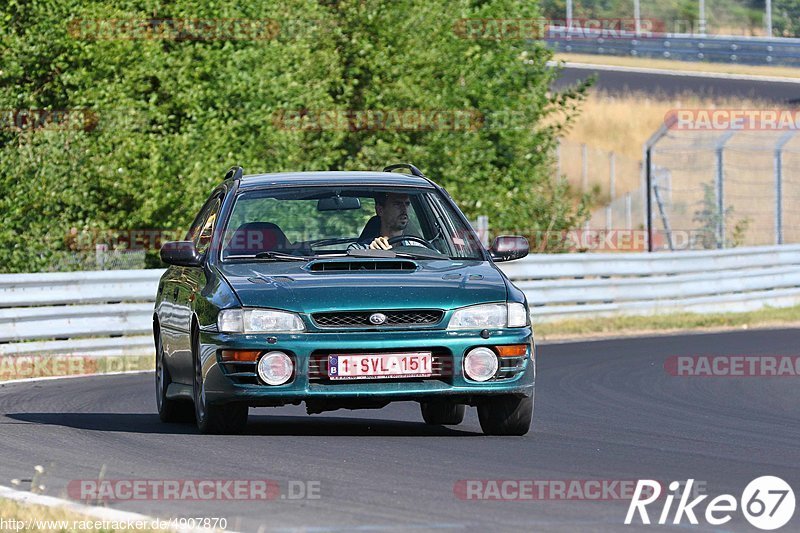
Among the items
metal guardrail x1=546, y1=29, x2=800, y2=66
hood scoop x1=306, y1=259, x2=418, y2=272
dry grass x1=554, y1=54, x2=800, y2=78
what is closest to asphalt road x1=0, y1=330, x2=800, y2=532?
hood scoop x1=306, y1=259, x2=418, y2=272

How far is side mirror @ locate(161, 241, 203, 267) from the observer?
9867 mm

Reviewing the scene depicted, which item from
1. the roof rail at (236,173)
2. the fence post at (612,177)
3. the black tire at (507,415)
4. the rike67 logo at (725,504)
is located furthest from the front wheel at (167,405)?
the fence post at (612,177)

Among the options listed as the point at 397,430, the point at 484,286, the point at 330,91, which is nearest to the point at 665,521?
the point at 484,286

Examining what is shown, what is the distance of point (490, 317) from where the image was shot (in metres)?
9.00

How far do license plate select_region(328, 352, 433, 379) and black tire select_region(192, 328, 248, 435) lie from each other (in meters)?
0.78

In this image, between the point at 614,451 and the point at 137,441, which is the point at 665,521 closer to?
the point at 614,451

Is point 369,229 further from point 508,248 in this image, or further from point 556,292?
point 556,292

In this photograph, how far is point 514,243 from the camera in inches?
396

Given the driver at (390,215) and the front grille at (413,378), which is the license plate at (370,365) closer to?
the front grille at (413,378)

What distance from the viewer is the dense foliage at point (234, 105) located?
22781mm

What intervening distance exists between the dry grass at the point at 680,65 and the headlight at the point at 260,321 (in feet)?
151

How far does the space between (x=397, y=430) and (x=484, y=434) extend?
634mm

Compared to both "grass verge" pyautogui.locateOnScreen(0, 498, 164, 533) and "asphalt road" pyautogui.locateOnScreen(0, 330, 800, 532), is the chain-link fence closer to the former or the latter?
"asphalt road" pyautogui.locateOnScreen(0, 330, 800, 532)

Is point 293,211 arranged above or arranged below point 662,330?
above
